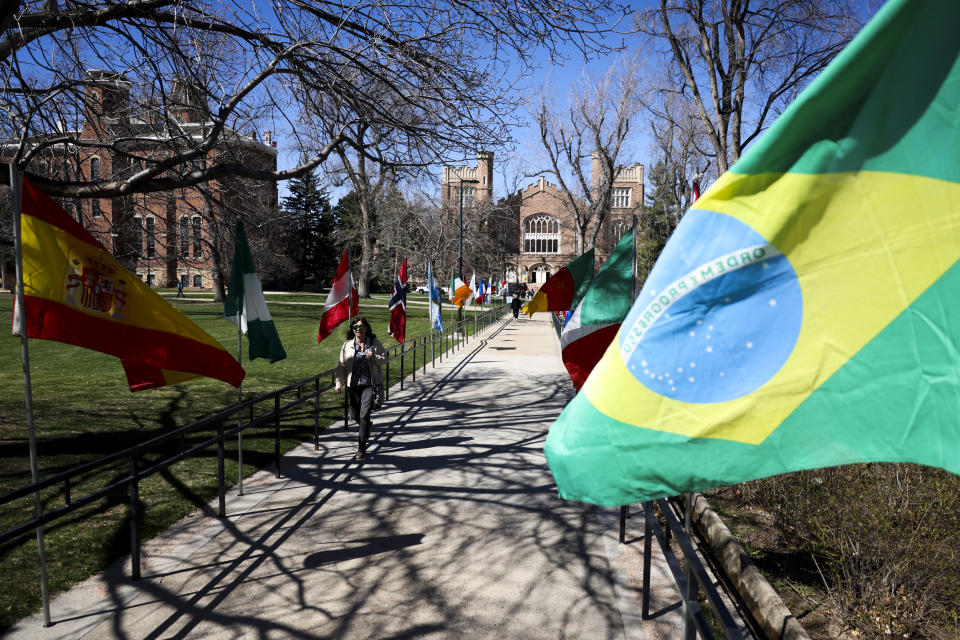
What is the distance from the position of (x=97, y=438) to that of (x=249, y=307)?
325 cm

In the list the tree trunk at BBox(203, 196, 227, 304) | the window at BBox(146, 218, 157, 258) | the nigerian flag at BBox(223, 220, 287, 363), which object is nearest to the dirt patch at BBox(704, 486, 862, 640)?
the nigerian flag at BBox(223, 220, 287, 363)

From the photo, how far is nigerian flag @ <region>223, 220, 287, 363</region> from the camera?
7441 mm

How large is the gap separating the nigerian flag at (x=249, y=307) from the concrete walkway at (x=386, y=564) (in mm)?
1444

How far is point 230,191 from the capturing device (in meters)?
10.5

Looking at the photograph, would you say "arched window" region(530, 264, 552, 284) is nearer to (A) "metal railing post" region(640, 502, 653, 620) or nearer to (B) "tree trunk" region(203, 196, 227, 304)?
(B) "tree trunk" region(203, 196, 227, 304)

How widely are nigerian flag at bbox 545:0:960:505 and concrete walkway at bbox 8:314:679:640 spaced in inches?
113

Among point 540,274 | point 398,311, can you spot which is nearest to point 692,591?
point 398,311

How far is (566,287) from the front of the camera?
7.81 meters

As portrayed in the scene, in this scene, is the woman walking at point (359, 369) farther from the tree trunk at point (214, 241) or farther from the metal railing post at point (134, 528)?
the metal railing post at point (134, 528)

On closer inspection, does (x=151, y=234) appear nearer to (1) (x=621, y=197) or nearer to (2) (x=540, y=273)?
(2) (x=540, y=273)

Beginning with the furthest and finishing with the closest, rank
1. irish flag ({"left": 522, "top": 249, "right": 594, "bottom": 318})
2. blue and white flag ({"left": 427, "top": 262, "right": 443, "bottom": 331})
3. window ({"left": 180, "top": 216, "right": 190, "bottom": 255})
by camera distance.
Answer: blue and white flag ({"left": 427, "top": 262, "right": 443, "bottom": 331}), window ({"left": 180, "top": 216, "right": 190, "bottom": 255}), irish flag ({"left": 522, "top": 249, "right": 594, "bottom": 318})

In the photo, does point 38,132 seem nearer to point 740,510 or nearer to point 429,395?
point 429,395

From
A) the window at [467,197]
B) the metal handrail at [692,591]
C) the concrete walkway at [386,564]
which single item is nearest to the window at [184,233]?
the concrete walkway at [386,564]

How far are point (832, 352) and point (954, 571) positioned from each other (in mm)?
3520
